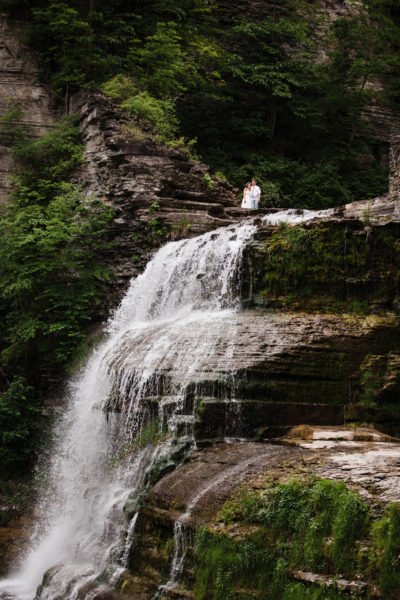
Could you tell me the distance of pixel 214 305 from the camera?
44.3 ft

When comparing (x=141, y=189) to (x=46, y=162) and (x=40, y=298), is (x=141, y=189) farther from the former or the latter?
(x=46, y=162)

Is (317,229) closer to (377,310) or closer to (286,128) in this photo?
(377,310)

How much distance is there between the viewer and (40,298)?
54.0 feet

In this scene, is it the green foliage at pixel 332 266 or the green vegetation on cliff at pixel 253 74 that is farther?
the green vegetation on cliff at pixel 253 74

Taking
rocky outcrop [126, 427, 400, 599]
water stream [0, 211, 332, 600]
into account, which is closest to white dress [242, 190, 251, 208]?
water stream [0, 211, 332, 600]

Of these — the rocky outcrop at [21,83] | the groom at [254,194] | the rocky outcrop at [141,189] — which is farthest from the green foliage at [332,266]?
the rocky outcrop at [21,83]

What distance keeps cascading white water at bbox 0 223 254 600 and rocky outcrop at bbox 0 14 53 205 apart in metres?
8.60

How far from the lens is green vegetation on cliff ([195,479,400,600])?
633 cm

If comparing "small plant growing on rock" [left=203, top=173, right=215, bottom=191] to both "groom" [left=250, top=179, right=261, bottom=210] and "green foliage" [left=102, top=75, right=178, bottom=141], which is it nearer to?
"groom" [left=250, top=179, right=261, bottom=210]

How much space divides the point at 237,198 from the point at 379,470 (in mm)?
13276

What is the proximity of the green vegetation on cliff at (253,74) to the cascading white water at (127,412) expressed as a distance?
751 cm

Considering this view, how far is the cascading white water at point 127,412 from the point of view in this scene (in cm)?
1011

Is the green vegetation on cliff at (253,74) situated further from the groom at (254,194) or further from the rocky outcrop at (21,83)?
the groom at (254,194)

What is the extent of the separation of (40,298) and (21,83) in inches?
365
